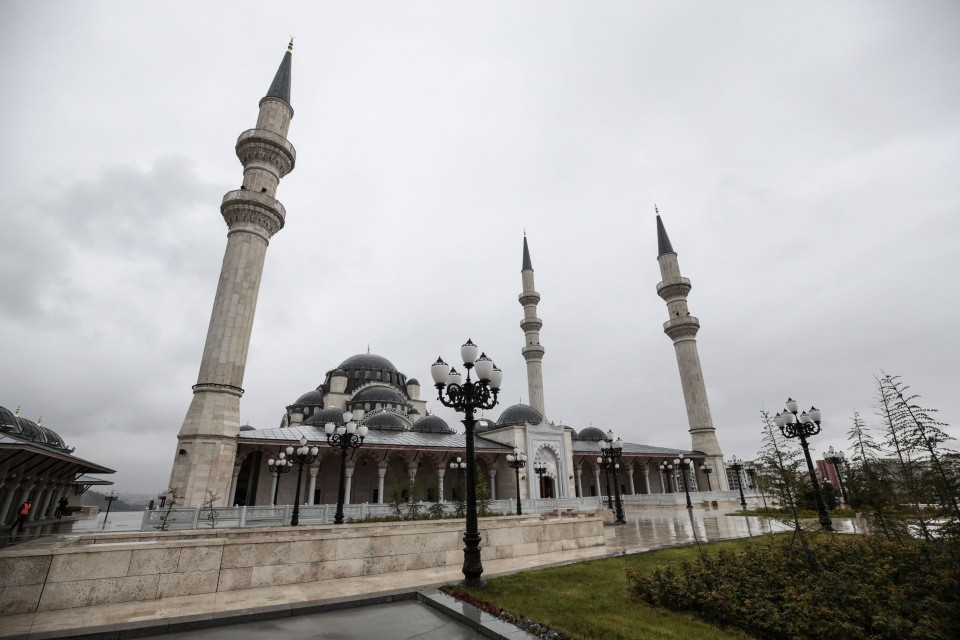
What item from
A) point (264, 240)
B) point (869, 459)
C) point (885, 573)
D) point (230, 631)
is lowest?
point (230, 631)

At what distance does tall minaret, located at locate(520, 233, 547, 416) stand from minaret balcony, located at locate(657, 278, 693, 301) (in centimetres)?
1251

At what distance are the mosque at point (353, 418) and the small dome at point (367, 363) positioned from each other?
13cm

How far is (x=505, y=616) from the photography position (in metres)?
5.70

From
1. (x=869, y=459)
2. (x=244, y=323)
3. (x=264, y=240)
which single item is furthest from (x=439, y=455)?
(x=869, y=459)

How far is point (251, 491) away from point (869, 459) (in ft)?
98.9

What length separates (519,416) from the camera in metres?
35.8

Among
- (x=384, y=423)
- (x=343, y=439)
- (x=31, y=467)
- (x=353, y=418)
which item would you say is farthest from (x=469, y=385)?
(x=384, y=423)

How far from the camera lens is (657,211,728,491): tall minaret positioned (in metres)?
40.2

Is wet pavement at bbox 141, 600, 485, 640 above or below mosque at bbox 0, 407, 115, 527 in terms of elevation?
below

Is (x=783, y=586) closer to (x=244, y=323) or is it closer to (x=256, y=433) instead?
(x=244, y=323)

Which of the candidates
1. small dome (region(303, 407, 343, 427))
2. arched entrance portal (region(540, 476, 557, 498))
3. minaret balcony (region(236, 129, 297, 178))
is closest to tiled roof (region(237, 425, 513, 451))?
A: arched entrance portal (region(540, 476, 557, 498))

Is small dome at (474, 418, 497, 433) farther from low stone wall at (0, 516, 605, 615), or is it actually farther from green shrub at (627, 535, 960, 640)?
green shrub at (627, 535, 960, 640)

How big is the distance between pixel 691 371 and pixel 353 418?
101ft

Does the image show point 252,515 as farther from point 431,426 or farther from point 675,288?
point 675,288
